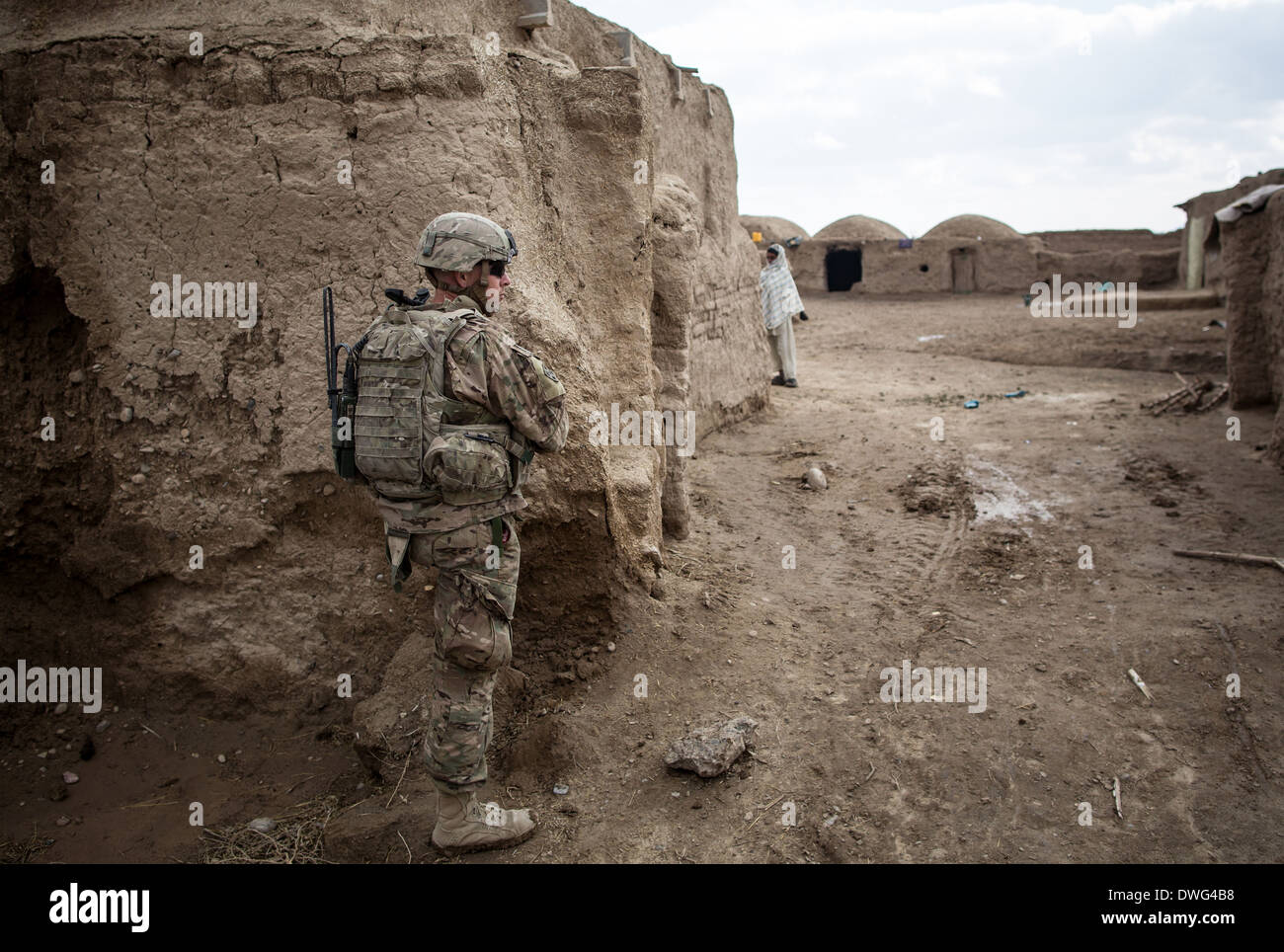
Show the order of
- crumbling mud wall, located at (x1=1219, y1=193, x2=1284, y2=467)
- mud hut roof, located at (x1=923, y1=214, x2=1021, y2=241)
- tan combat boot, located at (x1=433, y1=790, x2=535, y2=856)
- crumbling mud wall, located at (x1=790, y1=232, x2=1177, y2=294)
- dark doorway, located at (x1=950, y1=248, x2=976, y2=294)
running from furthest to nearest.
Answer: mud hut roof, located at (x1=923, y1=214, x2=1021, y2=241)
dark doorway, located at (x1=950, y1=248, x2=976, y2=294)
crumbling mud wall, located at (x1=790, y1=232, x2=1177, y2=294)
crumbling mud wall, located at (x1=1219, y1=193, x2=1284, y2=467)
tan combat boot, located at (x1=433, y1=790, x2=535, y2=856)

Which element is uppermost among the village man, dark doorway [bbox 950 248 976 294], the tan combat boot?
dark doorway [bbox 950 248 976 294]

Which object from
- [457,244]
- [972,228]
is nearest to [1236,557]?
[457,244]

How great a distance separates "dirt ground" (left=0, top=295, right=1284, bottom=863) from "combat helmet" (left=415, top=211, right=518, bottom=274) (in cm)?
188

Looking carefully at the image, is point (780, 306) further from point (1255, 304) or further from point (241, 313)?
point (241, 313)

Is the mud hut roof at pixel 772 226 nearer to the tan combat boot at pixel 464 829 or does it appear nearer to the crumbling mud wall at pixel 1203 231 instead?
the crumbling mud wall at pixel 1203 231

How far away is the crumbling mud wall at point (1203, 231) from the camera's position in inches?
604

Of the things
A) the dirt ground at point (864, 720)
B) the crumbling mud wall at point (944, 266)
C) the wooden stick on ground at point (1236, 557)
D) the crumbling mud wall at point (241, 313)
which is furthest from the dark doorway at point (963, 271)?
the crumbling mud wall at point (241, 313)

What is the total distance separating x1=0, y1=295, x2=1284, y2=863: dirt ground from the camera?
3.27m

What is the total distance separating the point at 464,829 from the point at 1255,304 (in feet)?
25.7

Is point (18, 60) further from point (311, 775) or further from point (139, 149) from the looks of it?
point (311, 775)

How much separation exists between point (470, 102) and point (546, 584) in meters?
2.12

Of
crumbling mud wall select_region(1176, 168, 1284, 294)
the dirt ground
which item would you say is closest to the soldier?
the dirt ground

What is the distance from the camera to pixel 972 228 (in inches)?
844

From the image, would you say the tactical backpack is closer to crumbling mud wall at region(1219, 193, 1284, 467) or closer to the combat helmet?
the combat helmet
